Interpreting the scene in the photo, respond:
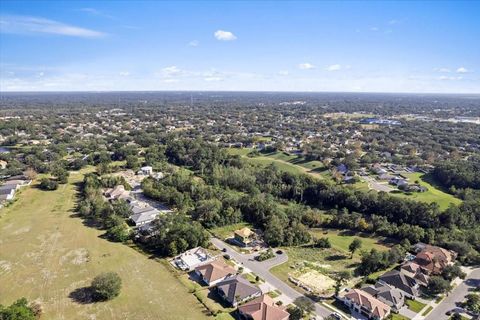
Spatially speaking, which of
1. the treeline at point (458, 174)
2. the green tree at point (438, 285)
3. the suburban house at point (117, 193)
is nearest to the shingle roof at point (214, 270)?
the green tree at point (438, 285)

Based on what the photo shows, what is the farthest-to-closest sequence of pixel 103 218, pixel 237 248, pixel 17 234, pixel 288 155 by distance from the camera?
pixel 288 155
pixel 103 218
pixel 17 234
pixel 237 248

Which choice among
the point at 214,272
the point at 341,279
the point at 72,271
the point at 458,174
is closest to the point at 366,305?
the point at 341,279

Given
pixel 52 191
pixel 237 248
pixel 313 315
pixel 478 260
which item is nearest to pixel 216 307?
pixel 313 315

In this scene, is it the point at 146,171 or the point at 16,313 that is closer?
the point at 16,313

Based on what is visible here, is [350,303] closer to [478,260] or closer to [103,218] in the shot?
[478,260]

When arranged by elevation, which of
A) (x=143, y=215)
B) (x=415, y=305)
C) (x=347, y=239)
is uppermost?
(x=143, y=215)

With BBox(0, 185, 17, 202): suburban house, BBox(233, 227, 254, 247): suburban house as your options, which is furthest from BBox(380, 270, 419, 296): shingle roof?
BBox(0, 185, 17, 202): suburban house

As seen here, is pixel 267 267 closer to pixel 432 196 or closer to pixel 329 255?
pixel 329 255

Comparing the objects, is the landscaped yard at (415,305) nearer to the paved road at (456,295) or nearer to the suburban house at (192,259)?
the paved road at (456,295)
